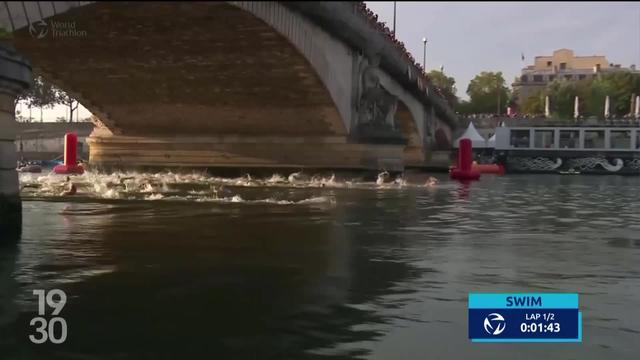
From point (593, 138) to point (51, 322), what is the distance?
76172 millimetres

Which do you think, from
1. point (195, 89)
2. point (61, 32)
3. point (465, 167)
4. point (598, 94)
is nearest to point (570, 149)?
point (465, 167)

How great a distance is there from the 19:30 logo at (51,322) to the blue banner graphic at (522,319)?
13.7 ft

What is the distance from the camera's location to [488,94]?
148000 millimetres

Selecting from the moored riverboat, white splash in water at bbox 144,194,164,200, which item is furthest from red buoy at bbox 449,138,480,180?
white splash in water at bbox 144,194,164,200

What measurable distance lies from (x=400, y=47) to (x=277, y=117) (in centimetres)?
1144

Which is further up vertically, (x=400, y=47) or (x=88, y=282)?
(x=400, y=47)

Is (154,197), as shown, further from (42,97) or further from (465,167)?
(42,97)

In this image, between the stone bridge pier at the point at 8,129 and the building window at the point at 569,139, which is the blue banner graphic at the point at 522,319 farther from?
the building window at the point at 569,139

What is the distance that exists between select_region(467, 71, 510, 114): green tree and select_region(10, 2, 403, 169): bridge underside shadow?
350 feet

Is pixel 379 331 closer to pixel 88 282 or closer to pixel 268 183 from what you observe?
pixel 88 282

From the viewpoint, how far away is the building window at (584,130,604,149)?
75.9 meters

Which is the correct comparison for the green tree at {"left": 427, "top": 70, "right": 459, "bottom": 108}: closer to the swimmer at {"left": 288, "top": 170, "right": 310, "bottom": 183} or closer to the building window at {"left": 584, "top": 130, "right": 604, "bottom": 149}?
the building window at {"left": 584, "top": 130, "right": 604, "bottom": 149}

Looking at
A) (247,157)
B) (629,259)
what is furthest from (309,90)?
(629,259)

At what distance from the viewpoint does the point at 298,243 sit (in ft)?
47.5
